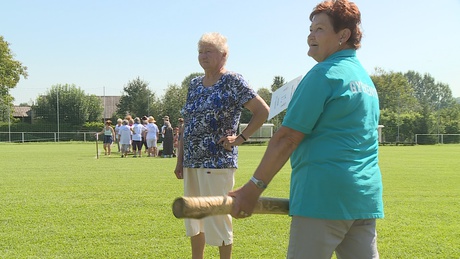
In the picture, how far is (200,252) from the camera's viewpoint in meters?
4.77

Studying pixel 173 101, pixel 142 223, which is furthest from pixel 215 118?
pixel 173 101

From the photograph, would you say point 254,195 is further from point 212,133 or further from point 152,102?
point 152,102

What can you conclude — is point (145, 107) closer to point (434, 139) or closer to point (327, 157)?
point (434, 139)

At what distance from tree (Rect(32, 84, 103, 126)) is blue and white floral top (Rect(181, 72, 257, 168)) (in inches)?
2042

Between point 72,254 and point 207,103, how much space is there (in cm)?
220

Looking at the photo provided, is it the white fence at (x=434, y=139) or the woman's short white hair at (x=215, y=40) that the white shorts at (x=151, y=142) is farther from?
the white fence at (x=434, y=139)

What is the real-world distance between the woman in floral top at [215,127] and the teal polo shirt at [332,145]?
1759 mm

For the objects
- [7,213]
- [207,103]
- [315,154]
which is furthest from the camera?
[7,213]

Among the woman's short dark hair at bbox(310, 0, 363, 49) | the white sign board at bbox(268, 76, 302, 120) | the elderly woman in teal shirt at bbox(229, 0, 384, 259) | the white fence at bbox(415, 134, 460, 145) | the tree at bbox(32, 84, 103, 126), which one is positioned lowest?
the white fence at bbox(415, 134, 460, 145)

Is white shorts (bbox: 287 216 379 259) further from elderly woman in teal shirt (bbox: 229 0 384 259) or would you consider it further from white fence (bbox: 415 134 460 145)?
white fence (bbox: 415 134 460 145)

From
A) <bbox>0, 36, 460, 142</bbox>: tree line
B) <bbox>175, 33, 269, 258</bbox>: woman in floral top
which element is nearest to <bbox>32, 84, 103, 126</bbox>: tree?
<bbox>0, 36, 460, 142</bbox>: tree line

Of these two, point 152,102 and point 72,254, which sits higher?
point 152,102

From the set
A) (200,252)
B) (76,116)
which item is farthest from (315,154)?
(76,116)

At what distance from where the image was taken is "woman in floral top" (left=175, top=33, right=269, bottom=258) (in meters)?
4.44
